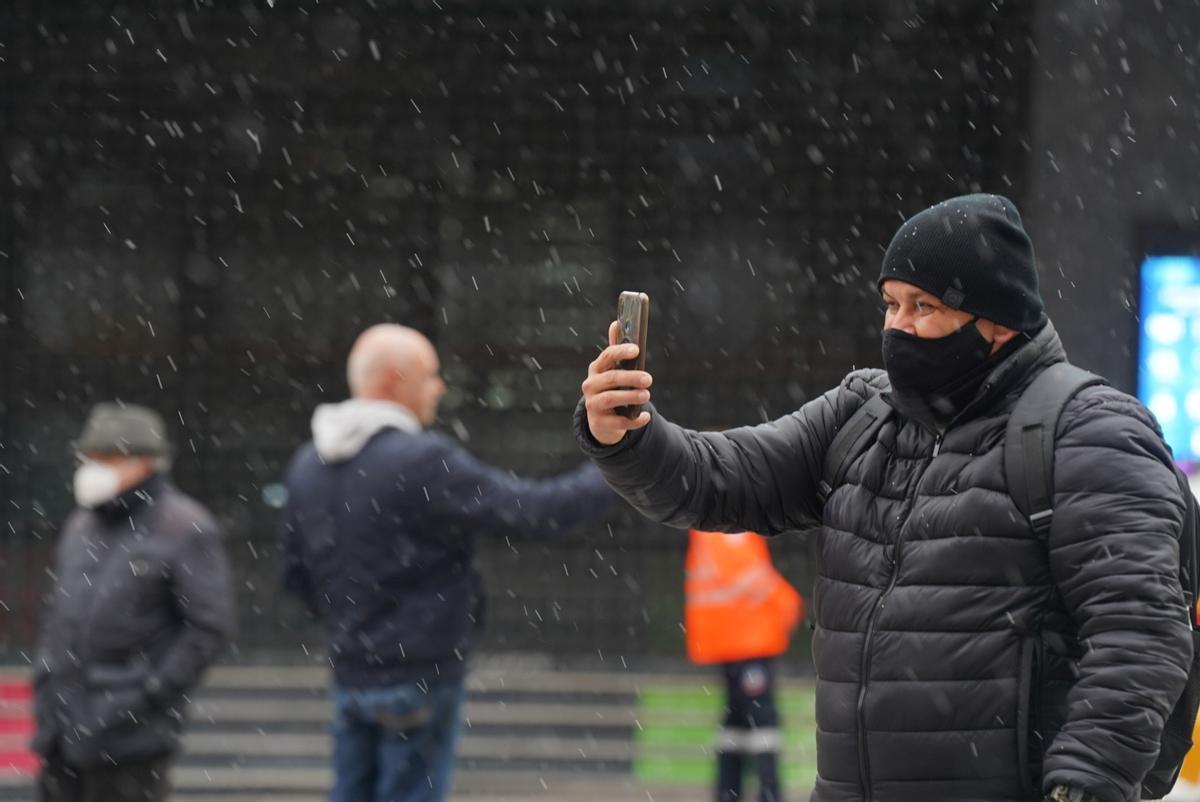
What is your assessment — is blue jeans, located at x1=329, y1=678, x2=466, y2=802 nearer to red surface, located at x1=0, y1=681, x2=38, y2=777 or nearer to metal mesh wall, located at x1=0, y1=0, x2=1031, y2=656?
red surface, located at x1=0, y1=681, x2=38, y2=777

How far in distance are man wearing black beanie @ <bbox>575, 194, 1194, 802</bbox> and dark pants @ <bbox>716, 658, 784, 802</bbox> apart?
13.1 ft

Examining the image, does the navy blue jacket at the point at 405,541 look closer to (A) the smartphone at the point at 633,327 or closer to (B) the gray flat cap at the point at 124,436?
(B) the gray flat cap at the point at 124,436

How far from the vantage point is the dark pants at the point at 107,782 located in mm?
5258

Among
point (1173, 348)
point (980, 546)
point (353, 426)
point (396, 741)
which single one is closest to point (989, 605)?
point (980, 546)

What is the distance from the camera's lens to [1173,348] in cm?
898

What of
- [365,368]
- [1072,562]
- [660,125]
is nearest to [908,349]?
[1072,562]

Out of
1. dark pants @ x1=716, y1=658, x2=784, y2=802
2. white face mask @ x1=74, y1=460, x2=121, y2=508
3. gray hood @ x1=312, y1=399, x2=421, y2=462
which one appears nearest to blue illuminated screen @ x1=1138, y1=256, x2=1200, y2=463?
dark pants @ x1=716, y1=658, x2=784, y2=802

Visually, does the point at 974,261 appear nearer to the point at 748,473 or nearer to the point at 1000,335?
the point at 1000,335

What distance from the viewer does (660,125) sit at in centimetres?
1047

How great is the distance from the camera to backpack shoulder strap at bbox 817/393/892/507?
301 centimetres

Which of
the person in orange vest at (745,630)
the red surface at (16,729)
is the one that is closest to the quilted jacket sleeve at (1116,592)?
the person in orange vest at (745,630)

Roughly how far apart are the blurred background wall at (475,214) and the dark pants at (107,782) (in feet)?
17.1

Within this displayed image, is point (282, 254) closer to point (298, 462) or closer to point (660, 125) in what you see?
point (660, 125)

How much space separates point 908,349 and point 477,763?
6.78 metres
